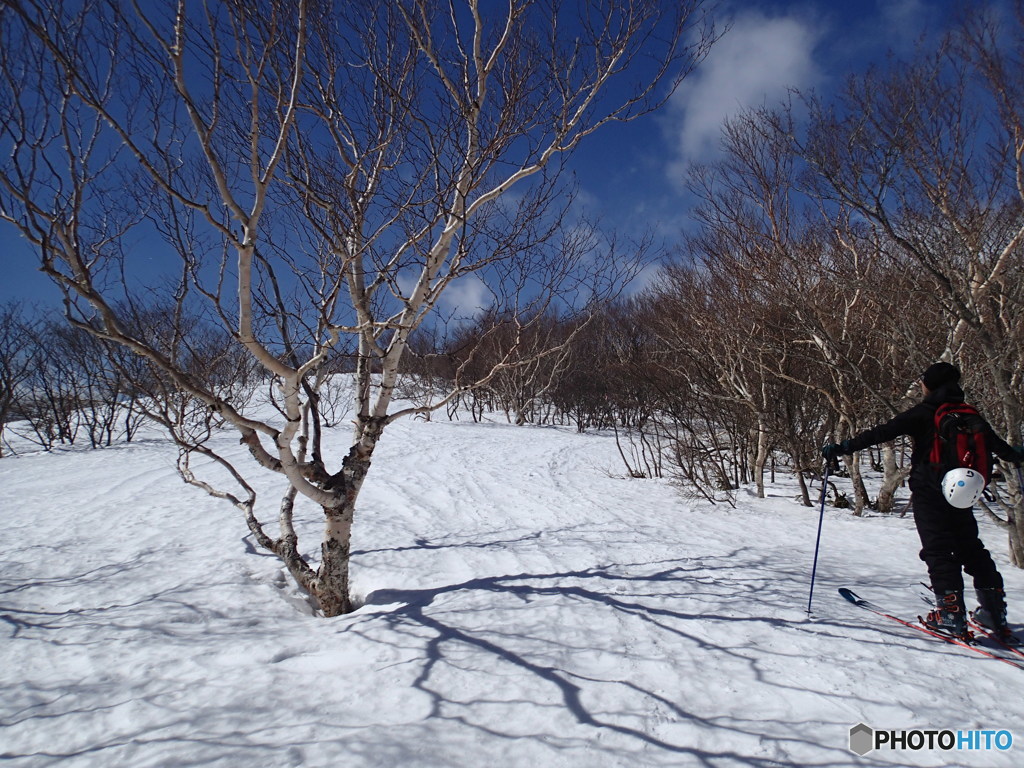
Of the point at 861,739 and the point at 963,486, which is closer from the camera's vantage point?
the point at 861,739

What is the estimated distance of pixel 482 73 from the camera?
11.7 feet

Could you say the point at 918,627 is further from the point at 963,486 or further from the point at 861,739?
the point at 861,739

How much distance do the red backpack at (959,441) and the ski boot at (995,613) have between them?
0.65 metres

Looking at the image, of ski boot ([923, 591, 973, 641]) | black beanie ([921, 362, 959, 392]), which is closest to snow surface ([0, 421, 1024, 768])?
ski boot ([923, 591, 973, 641])

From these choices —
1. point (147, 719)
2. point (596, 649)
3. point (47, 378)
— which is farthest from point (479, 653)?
point (47, 378)

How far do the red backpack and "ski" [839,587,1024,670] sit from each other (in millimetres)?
909

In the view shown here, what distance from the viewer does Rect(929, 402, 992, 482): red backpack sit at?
2.83 meters

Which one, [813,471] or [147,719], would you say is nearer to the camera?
[147,719]

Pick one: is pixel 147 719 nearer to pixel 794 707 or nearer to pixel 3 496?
pixel 794 707

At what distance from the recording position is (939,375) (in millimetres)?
3068

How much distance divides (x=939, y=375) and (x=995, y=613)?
1356mm

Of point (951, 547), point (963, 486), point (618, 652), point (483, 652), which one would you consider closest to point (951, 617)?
point (951, 547)

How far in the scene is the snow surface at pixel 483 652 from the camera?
2045mm

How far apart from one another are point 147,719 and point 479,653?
1.53 meters
